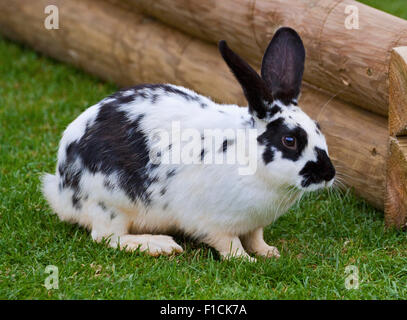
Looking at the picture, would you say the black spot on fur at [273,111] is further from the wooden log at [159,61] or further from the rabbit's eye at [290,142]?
the wooden log at [159,61]

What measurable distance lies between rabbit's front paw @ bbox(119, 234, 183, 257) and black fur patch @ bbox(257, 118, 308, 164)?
0.76 m

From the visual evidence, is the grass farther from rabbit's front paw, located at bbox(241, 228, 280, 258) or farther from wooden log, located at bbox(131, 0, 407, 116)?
wooden log, located at bbox(131, 0, 407, 116)

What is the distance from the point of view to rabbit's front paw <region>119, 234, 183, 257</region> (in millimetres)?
4051

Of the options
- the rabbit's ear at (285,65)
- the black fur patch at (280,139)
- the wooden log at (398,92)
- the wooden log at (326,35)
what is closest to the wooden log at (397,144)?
the wooden log at (398,92)

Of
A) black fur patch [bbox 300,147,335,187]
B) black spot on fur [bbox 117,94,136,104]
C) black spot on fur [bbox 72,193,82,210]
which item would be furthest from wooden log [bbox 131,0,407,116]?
black spot on fur [bbox 72,193,82,210]

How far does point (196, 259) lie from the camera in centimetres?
406

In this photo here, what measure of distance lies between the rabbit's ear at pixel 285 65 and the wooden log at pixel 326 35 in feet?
2.06

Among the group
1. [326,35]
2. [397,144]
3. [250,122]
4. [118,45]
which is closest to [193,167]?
[250,122]

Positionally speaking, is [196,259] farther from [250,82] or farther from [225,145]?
[250,82]

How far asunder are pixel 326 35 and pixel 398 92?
823mm

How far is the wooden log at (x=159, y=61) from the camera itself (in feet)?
15.6

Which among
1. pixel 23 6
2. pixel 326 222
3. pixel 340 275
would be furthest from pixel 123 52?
pixel 340 275

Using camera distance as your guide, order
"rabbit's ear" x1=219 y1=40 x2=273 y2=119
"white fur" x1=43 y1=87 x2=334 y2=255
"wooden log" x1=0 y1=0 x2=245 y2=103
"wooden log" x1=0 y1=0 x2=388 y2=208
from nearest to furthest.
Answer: "rabbit's ear" x1=219 y1=40 x2=273 y2=119
"white fur" x1=43 y1=87 x2=334 y2=255
"wooden log" x1=0 y1=0 x2=388 y2=208
"wooden log" x1=0 y1=0 x2=245 y2=103

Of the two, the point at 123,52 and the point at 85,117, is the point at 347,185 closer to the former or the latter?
the point at 85,117
